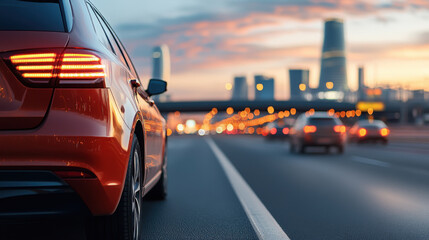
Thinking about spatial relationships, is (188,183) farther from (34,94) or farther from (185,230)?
(34,94)

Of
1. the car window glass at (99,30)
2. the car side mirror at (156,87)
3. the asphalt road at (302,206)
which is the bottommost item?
the asphalt road at (302,206)

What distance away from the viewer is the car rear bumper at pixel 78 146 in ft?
11.4

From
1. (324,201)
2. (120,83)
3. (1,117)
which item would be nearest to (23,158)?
(1,117)

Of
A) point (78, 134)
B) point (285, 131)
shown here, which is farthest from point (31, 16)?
point (285, 131)

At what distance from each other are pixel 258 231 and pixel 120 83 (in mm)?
2227

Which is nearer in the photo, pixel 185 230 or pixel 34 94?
pixel 34 94

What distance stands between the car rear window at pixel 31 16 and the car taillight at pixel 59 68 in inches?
8.4

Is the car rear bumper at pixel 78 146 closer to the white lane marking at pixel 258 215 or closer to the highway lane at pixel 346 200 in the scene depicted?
the white lane marking at pixel 258 215

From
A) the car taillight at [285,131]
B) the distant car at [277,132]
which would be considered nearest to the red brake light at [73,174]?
the distant car at [277,132]

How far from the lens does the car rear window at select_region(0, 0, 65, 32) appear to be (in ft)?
12.4

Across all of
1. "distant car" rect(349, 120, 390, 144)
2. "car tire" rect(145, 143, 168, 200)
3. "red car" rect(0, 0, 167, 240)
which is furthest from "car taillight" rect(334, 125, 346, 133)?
"red car" rect(0, 0, 167, 240)

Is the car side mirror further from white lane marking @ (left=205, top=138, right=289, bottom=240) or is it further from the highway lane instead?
the highway lane

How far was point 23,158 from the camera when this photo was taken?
11.4ft

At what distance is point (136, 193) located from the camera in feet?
15.5
